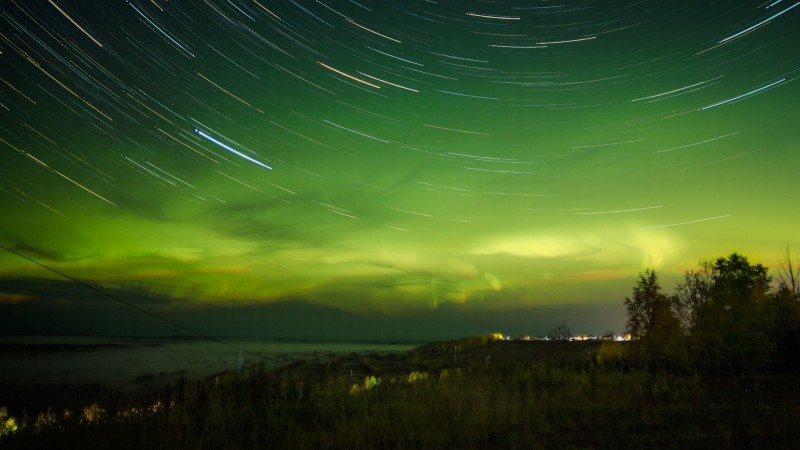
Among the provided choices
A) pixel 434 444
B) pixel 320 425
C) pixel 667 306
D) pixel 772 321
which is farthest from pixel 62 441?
pixel 667 306

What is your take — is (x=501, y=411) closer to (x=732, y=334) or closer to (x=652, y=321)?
(x=732, y=334)

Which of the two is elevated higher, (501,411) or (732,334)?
(732,334)

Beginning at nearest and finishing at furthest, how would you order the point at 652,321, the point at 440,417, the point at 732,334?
the point at 440,417 < the point at 732,334 < the point at 652,321

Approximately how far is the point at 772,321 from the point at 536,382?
9887 millimetres

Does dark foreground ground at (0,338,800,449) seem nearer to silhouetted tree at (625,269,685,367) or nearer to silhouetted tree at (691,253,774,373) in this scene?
silhouetted tree at (691,253,774,373)

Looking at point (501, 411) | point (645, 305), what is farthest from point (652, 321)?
point (501, 411)

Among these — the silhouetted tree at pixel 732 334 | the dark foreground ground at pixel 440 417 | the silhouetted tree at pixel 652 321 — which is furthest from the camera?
the silhouetted tree at pixel 652 321

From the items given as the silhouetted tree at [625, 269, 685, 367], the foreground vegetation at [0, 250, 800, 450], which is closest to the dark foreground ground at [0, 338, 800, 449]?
the foreground vegetation at [0, 250, 800, 450]

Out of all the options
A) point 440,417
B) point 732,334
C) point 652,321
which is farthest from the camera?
point 652,321

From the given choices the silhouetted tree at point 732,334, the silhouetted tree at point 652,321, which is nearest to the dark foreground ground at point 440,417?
the silhouetted tree at point 732,334

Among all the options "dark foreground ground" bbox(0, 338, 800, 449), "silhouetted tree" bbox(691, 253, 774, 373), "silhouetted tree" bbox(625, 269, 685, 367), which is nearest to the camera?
"dark foreground ground" bbox(0, 338, 800, 449)

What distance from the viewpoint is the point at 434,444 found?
8656 millimetres

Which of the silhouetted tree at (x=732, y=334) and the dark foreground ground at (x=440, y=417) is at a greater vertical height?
the silhouetted tree at (x=732, y=334)

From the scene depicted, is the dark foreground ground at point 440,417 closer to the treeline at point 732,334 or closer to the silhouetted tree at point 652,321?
the treeline at point 732,334
